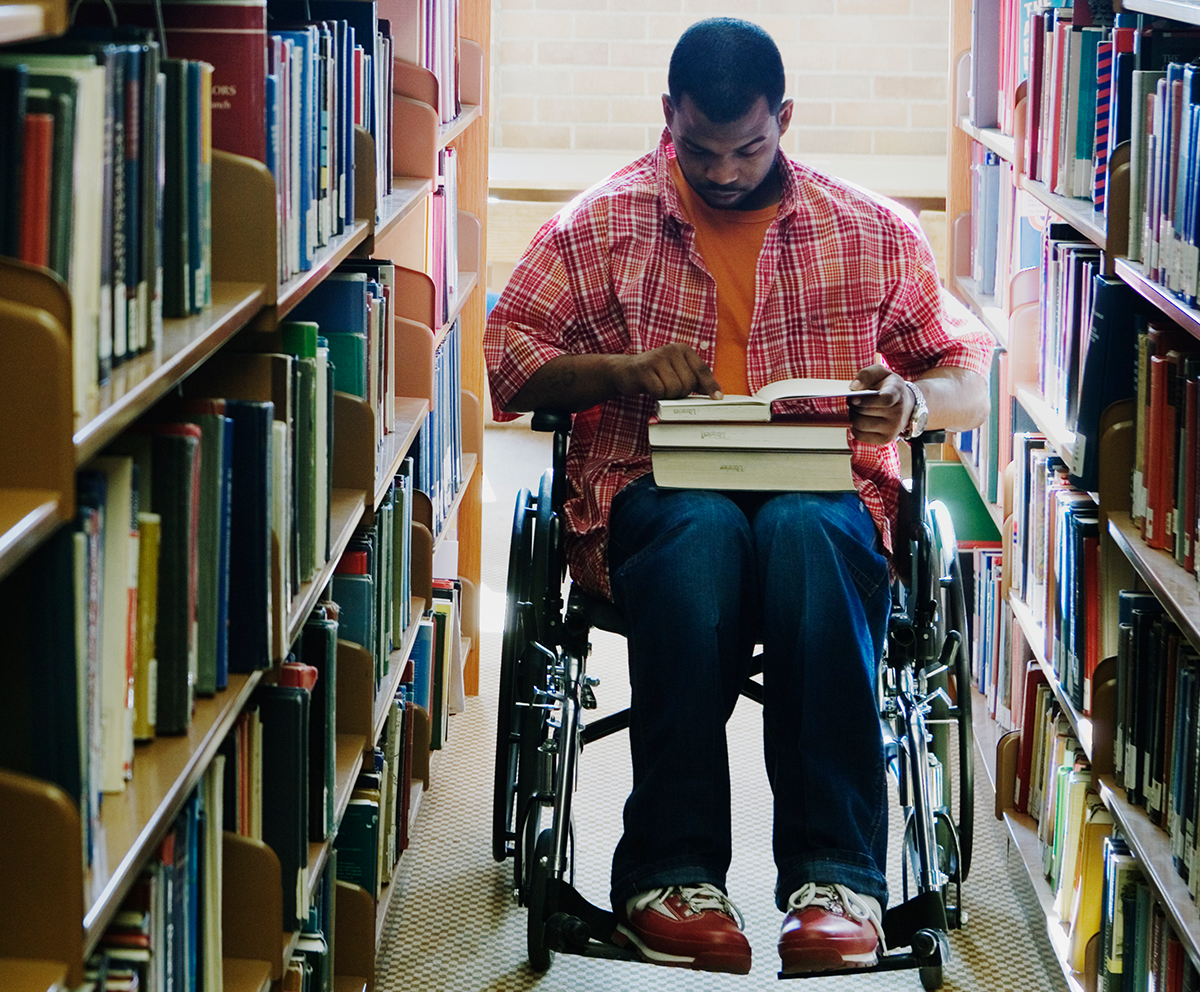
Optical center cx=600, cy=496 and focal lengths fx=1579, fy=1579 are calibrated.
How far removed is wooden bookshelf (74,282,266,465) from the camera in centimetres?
88

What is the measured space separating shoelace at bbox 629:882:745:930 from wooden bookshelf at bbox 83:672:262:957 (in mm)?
637

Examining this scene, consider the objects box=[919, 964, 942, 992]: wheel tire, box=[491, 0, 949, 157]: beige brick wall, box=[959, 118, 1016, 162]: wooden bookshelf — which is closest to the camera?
box=[919, 964, 942, 992]: wheel tire

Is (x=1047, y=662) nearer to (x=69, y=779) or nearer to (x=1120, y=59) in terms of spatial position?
(x=1120, y=59)

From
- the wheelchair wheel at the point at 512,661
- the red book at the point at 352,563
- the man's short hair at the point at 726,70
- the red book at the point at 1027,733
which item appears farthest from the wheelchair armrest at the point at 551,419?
the red book at the point at 1027,733

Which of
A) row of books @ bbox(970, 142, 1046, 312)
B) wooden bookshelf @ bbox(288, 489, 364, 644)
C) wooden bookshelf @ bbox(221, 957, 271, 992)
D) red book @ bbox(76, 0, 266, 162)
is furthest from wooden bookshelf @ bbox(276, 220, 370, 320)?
row of books @ bbox(970, 142, 1046, 312)

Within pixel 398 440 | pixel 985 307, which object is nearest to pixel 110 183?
pixel 398 440

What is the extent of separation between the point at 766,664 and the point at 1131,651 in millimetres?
407

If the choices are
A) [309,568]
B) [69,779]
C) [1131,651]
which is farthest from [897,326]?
[69,779]

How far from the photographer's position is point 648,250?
2164mm

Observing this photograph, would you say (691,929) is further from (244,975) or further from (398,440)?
(398,440)

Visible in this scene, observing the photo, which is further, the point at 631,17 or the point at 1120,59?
the point at 631,17

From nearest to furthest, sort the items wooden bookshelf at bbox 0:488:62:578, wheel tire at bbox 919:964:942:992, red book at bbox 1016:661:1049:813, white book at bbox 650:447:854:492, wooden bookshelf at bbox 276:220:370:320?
wooden bookshelf at bbox 0:488:62:578, wooden bookshelf at bbox 276:220:370:320, white book at bbox 650:447:854:492, wheel tire at bbox 919:964:942:992, red book at bbox 1016:661:1049:813

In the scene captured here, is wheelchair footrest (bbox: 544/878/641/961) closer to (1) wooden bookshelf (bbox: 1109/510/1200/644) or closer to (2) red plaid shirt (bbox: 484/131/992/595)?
(2) red plaid shirt (bbox: 484/131/992/595)

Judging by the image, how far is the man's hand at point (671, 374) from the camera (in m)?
1.98
